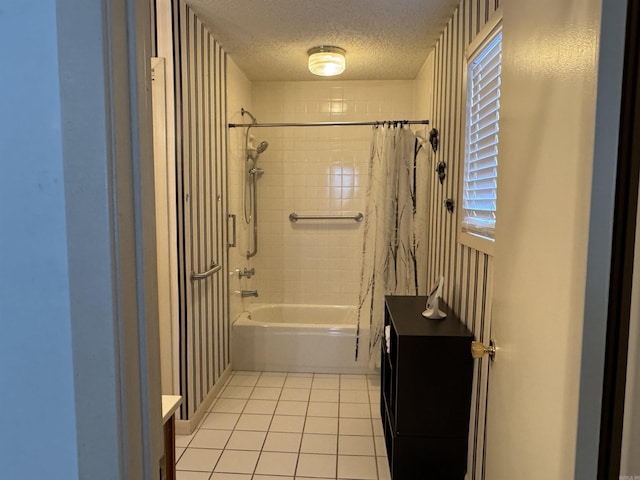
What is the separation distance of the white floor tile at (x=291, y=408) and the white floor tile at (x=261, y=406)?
43mm

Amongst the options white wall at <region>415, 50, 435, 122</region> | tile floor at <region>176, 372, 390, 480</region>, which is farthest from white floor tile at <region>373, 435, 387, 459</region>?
white wall at <region>415, 50, 435, 122</region>

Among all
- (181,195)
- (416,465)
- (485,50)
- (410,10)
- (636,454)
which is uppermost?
(410,10)

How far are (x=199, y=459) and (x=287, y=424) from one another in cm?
58

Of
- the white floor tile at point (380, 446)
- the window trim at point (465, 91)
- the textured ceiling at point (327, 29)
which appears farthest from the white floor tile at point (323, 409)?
the textured ceiling at point (327, 29)

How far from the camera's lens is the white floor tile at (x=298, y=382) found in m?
3.26

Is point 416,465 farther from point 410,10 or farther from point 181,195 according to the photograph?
point 410,10

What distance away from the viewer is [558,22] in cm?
91

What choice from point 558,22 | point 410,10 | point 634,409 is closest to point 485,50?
point 410,10

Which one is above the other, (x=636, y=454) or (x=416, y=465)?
(x=636, y=454)

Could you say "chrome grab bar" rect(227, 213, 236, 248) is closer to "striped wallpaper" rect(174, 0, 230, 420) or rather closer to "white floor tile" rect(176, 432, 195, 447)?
"striped wallpaper" rect(174, 0, 230, 420)

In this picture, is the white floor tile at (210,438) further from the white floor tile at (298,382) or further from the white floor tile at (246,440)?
the white floor tile at (298,382)

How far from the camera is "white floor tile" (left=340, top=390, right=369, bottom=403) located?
9.96ft

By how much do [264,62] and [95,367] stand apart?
3258 millimetres

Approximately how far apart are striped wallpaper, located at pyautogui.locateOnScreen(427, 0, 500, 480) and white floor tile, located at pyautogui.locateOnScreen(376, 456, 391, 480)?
0.44 m
